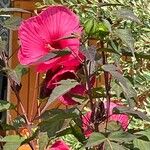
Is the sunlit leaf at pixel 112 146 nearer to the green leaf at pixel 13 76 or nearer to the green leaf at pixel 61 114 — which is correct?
the green leaf at pixel 61 114

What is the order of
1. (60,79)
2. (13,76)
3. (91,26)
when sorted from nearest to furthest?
1. (91,26)
2. (60,79)
3. (13,76)

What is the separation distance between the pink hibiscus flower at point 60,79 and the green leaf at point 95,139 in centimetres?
11

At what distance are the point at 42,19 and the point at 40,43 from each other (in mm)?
42

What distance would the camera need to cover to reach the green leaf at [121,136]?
39.5 inches

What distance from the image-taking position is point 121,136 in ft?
3.34

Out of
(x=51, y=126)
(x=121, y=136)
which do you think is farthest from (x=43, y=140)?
(x=121, y=136)

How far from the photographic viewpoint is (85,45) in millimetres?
1013

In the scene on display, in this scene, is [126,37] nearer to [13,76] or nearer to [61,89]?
[61,89]

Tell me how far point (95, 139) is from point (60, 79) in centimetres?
14

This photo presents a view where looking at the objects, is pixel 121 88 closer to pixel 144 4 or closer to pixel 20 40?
pixel 20 40

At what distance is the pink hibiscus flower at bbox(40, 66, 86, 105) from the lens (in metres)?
1.05

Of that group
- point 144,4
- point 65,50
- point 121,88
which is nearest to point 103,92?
point 121,88

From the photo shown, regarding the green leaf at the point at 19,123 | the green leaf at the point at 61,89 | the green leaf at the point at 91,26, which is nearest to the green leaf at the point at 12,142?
the green leaf at the point at 19,123

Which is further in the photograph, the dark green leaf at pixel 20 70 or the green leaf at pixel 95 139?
the dark green leaf at pixel 20 70
